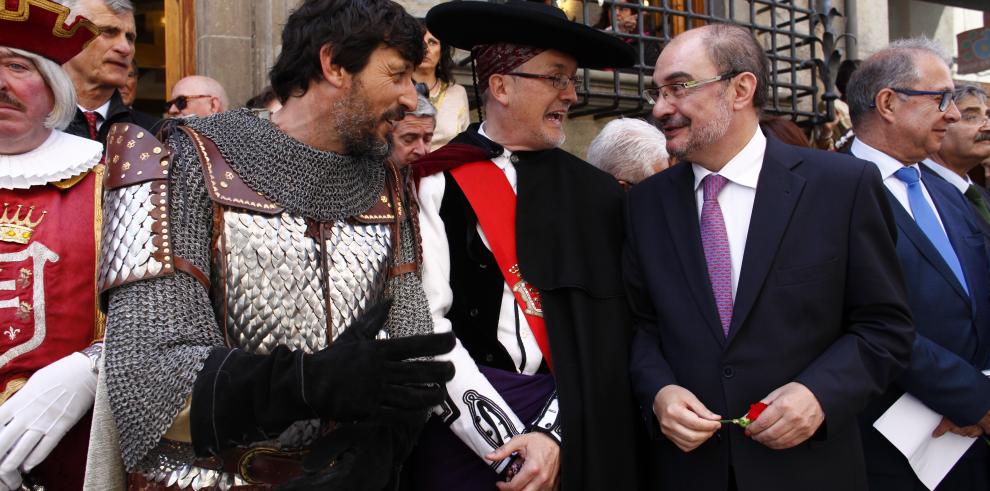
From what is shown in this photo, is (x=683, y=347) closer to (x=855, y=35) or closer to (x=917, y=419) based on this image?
(x=917, y=419)

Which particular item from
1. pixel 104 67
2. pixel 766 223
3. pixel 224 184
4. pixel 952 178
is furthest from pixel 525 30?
pixel 952 178

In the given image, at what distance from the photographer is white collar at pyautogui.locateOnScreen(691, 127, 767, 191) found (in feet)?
9.09

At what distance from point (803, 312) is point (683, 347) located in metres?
0.35

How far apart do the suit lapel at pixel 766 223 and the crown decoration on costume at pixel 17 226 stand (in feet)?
6.29

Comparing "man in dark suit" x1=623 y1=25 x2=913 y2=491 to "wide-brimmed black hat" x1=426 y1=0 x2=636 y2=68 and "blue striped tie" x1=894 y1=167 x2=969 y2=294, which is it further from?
"blue striped tie" x1=894 y1=167 x2=969 y2=294

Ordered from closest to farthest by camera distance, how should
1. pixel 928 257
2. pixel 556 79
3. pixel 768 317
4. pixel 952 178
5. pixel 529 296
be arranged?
pixel 768 317 < pixel 529 296 < pixel 556 79 < pixel 928 257 < pixel 952 178

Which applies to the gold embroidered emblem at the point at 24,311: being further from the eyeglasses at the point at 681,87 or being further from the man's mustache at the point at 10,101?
the eyeglasses at the point at 681,87

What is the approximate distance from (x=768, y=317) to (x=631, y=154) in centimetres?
141

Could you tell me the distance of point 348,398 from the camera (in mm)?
1859

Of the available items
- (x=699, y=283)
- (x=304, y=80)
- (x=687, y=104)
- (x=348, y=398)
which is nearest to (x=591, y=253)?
(x=699, y=283)

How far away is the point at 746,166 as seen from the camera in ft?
9.18

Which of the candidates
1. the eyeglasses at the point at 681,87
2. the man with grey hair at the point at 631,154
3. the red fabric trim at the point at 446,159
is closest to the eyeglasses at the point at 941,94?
the man with grey hair at the point at 631,154

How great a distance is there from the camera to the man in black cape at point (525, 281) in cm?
265

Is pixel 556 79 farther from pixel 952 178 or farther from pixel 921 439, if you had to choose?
pixel 952 178
